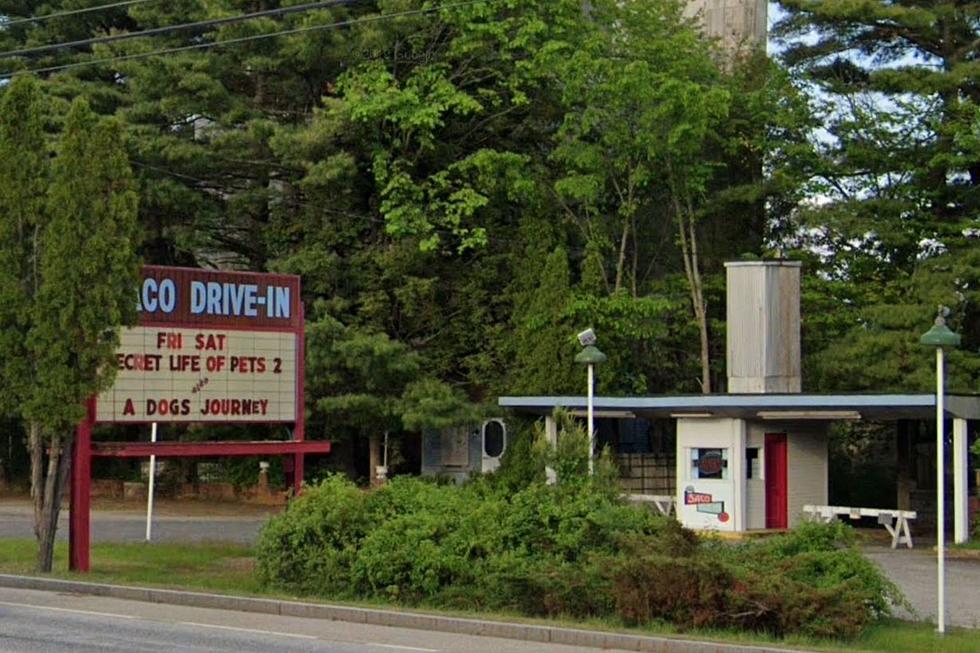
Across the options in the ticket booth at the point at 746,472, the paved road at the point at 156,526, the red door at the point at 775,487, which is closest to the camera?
the paved road at the point at 156,526

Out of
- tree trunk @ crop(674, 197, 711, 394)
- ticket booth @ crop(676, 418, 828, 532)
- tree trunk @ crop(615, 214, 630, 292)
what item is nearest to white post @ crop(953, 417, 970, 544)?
ticket booth @ crop(676, 418, 828, 532)

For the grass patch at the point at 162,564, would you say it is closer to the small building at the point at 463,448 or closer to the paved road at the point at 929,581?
the paved road at the point at 929,581

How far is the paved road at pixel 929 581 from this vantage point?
1988 cm

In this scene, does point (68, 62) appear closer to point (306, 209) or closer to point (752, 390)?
point (306, 209)

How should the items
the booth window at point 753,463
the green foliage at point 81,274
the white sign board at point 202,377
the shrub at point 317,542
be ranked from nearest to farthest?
1. the shrub at point 317,542
2. the green foliage at point 81,274
3. the white sign board at point 202,377
4. the booth window at point 753,463

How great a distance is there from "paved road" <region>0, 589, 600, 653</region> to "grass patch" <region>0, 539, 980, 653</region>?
1.03 metres

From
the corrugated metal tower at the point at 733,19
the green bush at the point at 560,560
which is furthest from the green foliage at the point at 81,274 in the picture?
the corrugated metal tower at the point at 733,19

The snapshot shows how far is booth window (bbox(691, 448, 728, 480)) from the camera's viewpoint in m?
33.8

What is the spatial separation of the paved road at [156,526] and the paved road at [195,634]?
1069cm

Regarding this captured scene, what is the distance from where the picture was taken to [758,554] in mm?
18328

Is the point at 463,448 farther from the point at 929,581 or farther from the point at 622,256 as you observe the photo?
the point at 929,581

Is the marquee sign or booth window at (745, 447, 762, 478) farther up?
the marquee sign

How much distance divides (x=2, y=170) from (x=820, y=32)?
25729 millimetres

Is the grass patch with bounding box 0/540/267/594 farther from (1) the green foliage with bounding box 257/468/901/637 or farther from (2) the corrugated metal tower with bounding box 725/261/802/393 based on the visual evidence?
(2) the corrugated metal tower with bounding box 725/261/802/393
